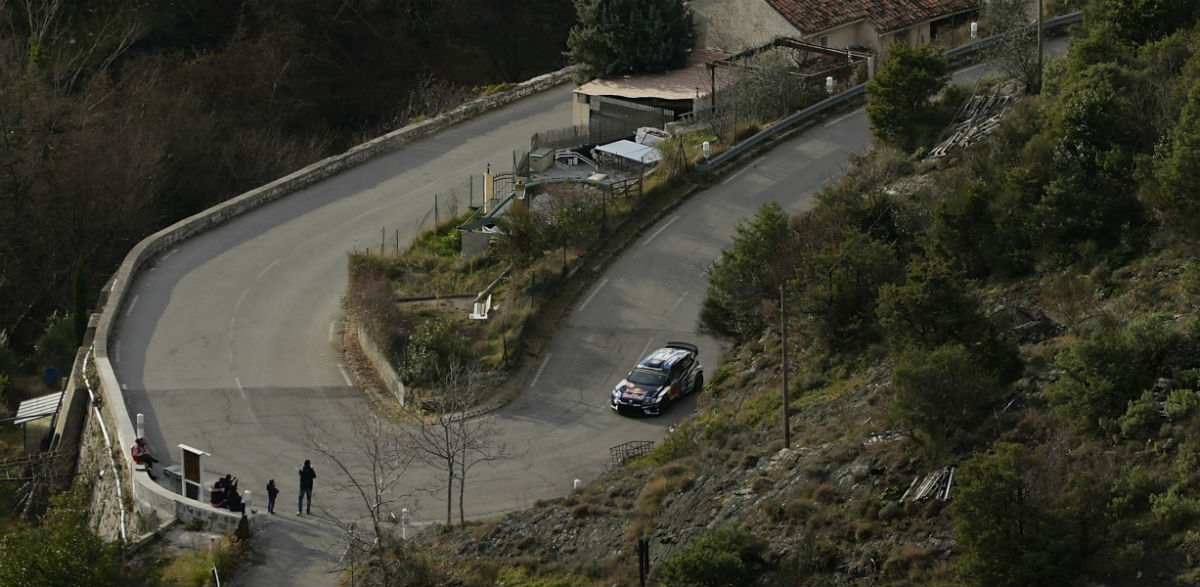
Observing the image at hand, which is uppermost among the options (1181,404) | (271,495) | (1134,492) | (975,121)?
(975,121)

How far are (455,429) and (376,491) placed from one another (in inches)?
226

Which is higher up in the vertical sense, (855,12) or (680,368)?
(855,12)

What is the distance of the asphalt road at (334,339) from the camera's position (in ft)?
119

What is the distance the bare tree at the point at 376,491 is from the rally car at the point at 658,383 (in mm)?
5106

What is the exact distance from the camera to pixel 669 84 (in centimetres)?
5562

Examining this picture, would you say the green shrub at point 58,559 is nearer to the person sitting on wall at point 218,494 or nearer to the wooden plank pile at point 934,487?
the person sitting on wall at point 218,494

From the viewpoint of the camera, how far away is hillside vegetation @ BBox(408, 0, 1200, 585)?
2509 centimetres

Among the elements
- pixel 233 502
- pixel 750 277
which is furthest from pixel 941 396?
pixel 233 502

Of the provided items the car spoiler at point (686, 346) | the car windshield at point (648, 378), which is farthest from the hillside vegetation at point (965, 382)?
the car windshield at point (648, 378)

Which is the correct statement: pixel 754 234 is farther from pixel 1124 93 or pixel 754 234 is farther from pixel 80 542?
pixel 80 542

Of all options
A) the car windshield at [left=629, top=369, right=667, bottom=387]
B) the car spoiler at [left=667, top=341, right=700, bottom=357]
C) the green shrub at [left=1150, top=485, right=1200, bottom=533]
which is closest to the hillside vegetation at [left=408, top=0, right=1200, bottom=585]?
the green shrub at [left=1150, top=485, right=1200, bottom=533]

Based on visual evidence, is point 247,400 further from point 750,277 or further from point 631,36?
point 631,36

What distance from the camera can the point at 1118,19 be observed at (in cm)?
4141

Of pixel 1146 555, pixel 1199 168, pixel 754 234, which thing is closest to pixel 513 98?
pixel 754 234
